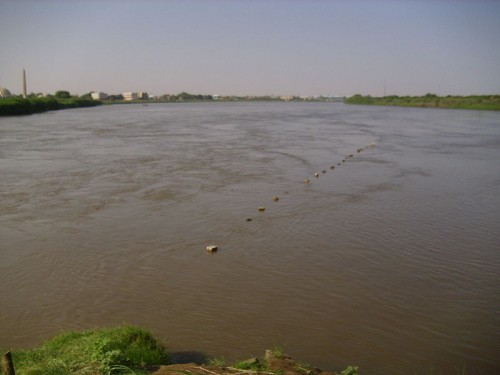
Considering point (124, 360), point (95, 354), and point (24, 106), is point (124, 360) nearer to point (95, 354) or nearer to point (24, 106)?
point (95, 354)

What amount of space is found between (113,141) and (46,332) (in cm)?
2791

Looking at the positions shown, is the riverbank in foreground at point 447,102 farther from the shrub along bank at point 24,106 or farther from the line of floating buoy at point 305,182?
the shrub along bank at point 24,106

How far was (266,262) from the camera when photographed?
390 inches

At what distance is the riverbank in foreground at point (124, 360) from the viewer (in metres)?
4.98

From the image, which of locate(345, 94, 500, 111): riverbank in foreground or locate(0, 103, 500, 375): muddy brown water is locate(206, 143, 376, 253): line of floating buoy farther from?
Result: locate(345, 94, 500, 111): riverbank in foreground

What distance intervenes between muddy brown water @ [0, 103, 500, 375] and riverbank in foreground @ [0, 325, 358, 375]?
2.25 feet

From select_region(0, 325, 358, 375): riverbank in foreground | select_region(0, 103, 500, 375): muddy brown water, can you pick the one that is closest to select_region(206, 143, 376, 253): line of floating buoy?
select_region(0, 103, 500, 375): muddy brown water

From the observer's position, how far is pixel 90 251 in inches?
412

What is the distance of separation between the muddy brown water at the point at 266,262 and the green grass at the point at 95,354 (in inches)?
31.3

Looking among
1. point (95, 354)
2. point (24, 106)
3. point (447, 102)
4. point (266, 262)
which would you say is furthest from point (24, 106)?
point (447, 102)

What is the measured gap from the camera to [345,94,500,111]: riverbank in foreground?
280 feet

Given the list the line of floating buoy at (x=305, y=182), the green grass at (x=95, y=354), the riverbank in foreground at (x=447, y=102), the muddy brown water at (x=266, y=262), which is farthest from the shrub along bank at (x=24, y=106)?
the riverbank in foreground at (x=447, y=102)

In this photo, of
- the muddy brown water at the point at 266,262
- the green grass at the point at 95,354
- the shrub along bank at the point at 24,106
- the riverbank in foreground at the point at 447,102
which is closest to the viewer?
the green grass at the point at 95,354

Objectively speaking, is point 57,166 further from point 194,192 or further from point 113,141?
point 113,141
